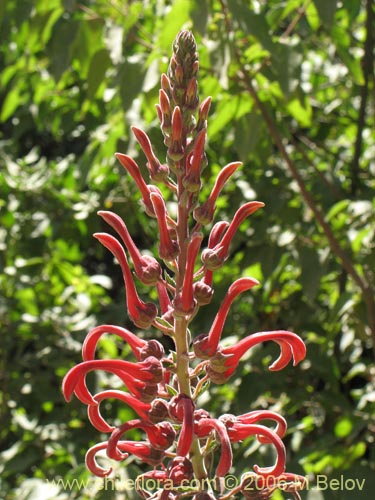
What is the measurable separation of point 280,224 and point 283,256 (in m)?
0.18

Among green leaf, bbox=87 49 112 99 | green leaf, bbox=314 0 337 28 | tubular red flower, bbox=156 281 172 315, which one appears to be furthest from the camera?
green leaf, bbox=87 49 112 99

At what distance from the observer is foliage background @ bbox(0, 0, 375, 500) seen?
7.44ft

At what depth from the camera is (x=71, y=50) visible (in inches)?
98.9

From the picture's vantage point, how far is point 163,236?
4.14 ft

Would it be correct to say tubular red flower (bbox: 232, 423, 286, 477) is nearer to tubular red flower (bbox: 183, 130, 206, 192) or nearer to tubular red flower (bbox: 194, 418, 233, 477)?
tubular red flower (bbox: 194, 418, 233, 477)

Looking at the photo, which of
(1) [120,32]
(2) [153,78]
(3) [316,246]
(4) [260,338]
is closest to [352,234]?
(3) [316,246]

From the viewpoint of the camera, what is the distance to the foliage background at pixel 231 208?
227 centimetres

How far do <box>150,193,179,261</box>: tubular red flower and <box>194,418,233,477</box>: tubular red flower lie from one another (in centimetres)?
25

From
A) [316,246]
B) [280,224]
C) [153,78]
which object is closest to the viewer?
[153,78]

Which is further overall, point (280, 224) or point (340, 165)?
point (340, 165)

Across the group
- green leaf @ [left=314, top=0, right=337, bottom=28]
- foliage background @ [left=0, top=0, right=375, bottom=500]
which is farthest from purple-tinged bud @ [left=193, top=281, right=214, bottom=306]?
green leaf @ [left=314, top=0, right=337, bottom=28]

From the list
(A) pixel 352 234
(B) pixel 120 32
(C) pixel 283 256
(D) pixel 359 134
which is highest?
(B) pixel 120 32

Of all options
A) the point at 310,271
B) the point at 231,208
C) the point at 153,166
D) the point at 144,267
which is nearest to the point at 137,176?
the point at 153,166

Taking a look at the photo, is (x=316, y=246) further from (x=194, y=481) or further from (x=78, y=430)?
(x=194, y=481)
